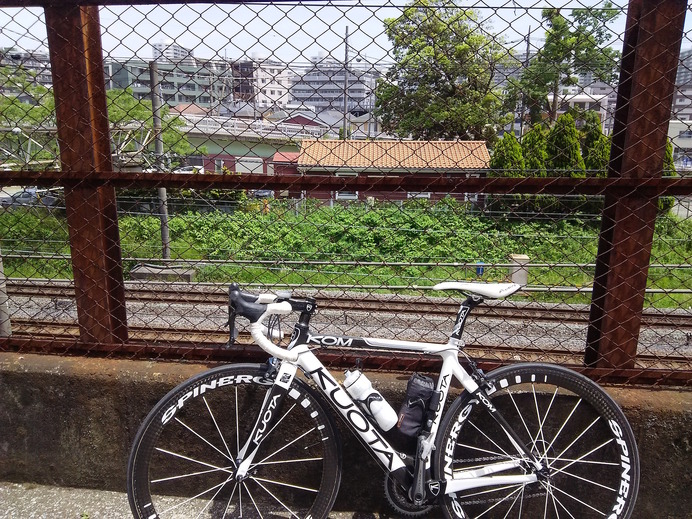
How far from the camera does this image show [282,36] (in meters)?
2.52

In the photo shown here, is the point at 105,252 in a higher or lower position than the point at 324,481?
higher

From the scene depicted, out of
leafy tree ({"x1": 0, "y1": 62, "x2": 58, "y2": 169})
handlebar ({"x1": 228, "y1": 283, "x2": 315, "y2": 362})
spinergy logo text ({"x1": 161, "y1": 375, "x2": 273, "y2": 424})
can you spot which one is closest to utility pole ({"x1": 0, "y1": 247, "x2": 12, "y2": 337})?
leafy tree ({"x1": 0, "y1": 62, "x2": 58, "y2": 169})

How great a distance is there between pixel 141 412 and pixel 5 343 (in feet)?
2.83

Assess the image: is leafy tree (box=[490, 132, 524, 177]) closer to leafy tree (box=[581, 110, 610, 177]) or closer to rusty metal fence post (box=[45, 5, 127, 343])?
leafy tree (box=[581, 110, 610, 177])

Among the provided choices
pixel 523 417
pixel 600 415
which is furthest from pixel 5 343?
pixel 600 415

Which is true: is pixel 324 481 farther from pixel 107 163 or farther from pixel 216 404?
pixel 107 163

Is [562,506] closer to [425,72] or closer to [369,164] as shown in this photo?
[369,164]

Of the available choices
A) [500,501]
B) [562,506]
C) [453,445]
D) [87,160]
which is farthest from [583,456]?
[87,160]

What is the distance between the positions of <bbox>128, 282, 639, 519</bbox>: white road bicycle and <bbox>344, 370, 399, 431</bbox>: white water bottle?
32 mm

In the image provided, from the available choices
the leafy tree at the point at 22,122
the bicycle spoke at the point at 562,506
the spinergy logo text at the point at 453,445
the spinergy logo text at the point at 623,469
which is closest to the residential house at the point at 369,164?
the spinergy logo text at the point at 453,445

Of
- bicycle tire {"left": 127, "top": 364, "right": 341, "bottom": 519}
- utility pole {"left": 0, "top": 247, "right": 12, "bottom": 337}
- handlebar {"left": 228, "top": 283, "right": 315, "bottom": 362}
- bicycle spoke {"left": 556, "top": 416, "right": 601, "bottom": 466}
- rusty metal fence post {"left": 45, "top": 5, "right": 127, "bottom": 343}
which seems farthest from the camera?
utility pole {"left": 0, "top": 247, "right": 12, "bottom": 337}

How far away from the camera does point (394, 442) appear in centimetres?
236

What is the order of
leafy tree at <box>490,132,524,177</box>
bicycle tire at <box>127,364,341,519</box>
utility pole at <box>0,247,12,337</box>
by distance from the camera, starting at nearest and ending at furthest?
bicycle tire at <box>127,364,341,519</box> < utility pole at <box>0,247,12,337</box> < leafy tree at <box>490,132,524,177</box>

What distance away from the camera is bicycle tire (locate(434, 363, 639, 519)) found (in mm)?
2258
